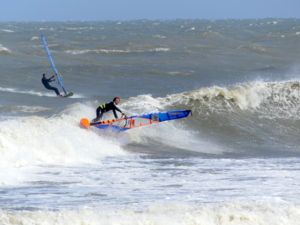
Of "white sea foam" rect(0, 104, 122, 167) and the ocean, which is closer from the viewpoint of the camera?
the ocean

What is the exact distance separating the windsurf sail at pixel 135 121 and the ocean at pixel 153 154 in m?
0.24

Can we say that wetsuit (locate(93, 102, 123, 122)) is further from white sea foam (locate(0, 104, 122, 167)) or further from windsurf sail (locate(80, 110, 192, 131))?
white sea foam (locate(0, 104, 122, 167))

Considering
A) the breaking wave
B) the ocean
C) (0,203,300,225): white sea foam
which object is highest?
the breaking wave

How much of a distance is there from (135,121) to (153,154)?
3021 millimetres

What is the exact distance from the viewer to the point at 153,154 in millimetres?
17891

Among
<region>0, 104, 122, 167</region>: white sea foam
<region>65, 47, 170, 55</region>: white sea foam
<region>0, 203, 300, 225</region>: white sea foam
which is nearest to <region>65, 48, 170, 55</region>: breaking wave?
<region>65, 47, 170, 55</region>: white sea foam

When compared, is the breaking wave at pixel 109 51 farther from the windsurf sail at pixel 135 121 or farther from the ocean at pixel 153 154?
the windsurf sail at pixel 135 121

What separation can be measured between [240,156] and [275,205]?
6695 mm

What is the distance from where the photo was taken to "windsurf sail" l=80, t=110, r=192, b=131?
766 inches

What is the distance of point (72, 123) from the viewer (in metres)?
19.6

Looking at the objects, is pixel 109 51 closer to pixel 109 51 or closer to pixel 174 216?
pixel 109 51

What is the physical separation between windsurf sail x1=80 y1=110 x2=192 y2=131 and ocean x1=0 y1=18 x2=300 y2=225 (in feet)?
0.79

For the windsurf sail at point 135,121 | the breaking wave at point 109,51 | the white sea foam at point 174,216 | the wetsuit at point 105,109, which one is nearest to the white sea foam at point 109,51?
the breaking wave at point 109,51

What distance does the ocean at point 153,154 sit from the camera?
10.8 m
